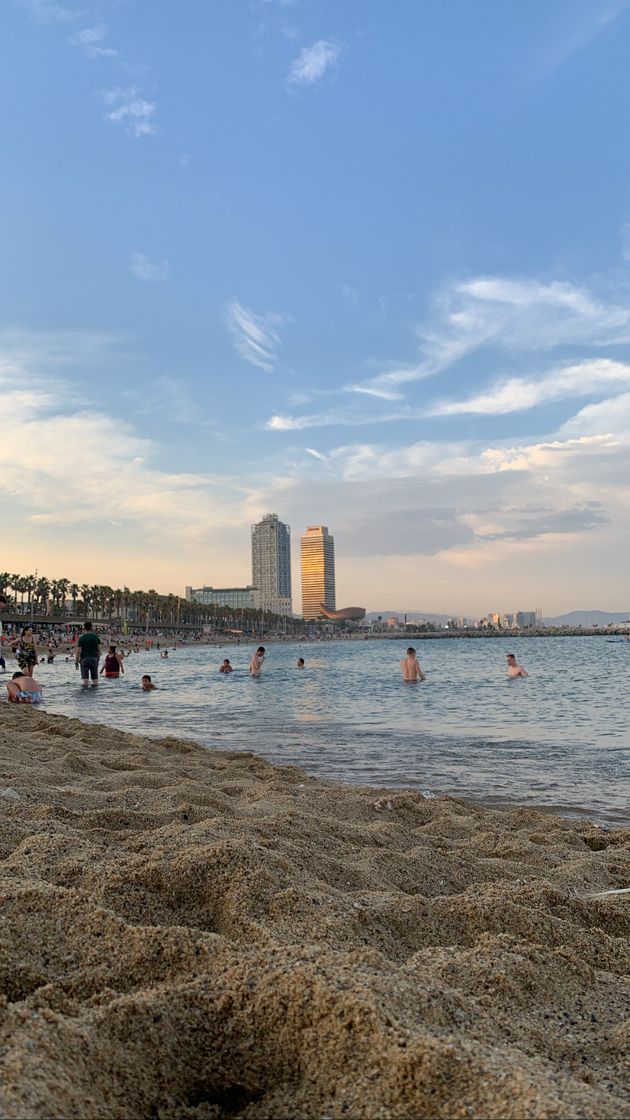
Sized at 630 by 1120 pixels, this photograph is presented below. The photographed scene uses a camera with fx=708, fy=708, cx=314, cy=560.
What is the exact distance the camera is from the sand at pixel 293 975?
59.9 inches

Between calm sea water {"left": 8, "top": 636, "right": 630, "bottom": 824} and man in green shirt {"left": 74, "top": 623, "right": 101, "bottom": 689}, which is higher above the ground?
man in green shirt {"left": 74, "top": 623, "right": 101, "bottom": 689}

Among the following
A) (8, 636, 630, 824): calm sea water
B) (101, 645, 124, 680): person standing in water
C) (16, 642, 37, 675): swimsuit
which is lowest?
(8, 636, 630, 824): calm sea water

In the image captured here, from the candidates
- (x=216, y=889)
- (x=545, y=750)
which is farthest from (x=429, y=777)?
(x=216, y=889)

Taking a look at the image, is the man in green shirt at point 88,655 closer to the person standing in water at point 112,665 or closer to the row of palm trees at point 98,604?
the person standing in water at point 112,665

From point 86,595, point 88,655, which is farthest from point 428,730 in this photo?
point 86,595

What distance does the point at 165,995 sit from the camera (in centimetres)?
185

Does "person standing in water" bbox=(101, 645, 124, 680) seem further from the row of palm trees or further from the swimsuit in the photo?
the row of palm trees

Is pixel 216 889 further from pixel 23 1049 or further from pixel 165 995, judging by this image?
pixel 23 1049

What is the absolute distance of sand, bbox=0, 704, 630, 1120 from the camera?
1522mm

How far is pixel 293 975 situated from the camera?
1912 millimetres

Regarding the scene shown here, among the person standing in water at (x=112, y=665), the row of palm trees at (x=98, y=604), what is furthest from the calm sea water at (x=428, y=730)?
the row of palm trees at (x=98, y=604)

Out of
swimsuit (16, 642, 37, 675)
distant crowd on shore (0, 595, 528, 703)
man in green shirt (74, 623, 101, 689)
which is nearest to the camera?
distant crowd on shore (0, 595, 528, 703)

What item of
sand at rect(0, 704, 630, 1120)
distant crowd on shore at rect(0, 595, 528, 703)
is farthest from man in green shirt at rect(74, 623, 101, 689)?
sand at rect(0, 704, 630, 1120)

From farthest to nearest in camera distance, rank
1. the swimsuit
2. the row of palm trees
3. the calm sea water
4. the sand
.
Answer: the row of palm trees, the swimsuit, the calm sea water, the sand
